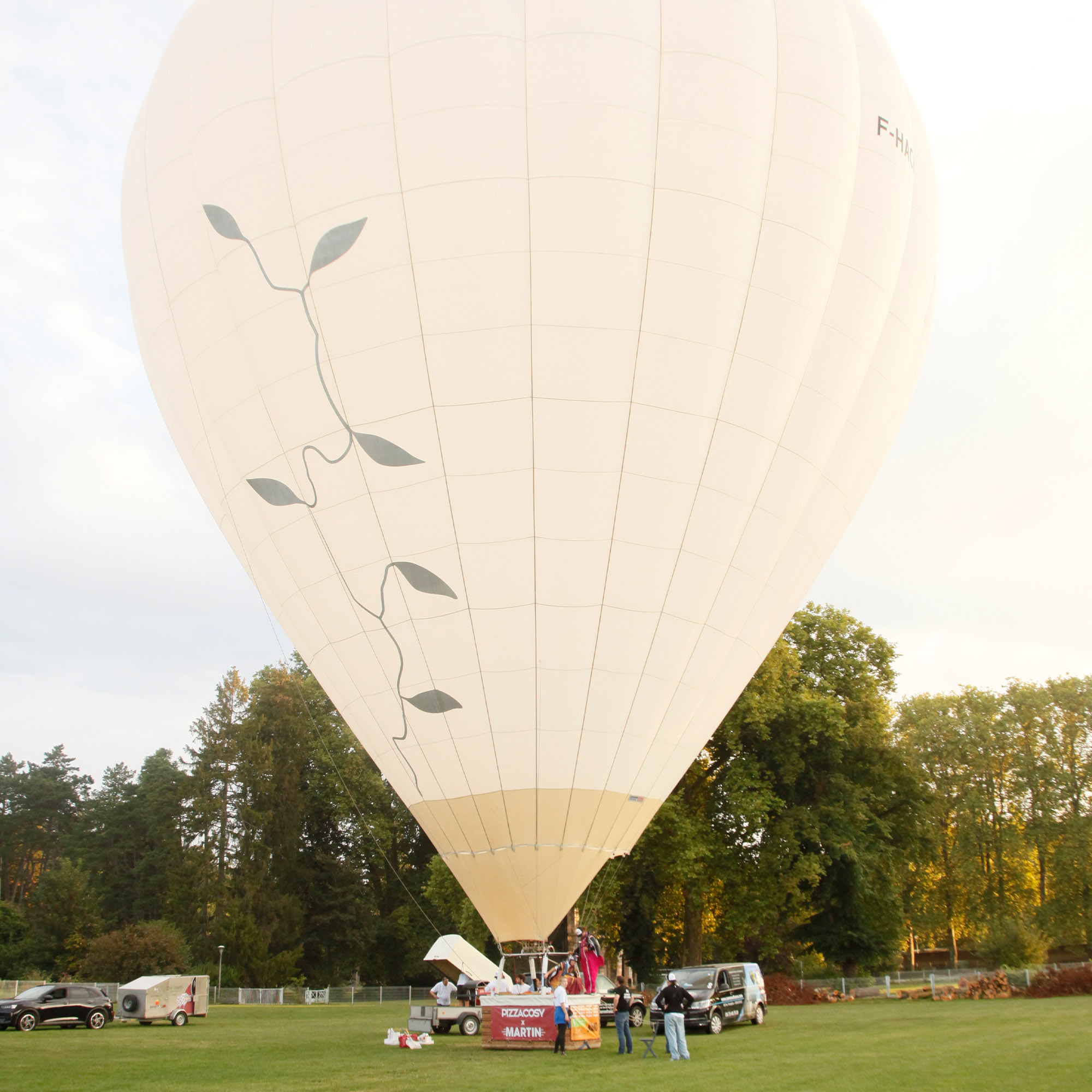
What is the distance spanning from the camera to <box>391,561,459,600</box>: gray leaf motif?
9.12 meters

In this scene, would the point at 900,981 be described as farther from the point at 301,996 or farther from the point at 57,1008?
the point at 301,996

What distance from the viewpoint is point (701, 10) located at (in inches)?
355

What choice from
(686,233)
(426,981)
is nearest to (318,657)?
(686,233)

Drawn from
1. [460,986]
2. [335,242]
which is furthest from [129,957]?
[335,242]

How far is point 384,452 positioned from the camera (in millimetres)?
9023

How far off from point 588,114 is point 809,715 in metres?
18.1

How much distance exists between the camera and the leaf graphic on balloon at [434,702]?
30.4 feet

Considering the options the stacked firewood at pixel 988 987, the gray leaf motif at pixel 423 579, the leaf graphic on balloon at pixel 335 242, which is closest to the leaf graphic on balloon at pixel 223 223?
the leaf graphic on balloon at pixel 335 242

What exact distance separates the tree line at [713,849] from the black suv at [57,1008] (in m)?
8.41

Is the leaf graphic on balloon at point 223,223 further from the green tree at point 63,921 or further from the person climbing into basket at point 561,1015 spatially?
the green tree at point 63,921

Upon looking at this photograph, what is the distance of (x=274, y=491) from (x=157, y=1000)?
1278 cm

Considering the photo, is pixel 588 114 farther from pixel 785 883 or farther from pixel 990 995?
pixel 990 995

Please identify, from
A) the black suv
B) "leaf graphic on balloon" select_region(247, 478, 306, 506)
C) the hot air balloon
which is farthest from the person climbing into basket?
the black suv

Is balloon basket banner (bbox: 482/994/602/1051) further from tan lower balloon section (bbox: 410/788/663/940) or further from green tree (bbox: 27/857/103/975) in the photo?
green tree (bbox: 27/857/103/975)
